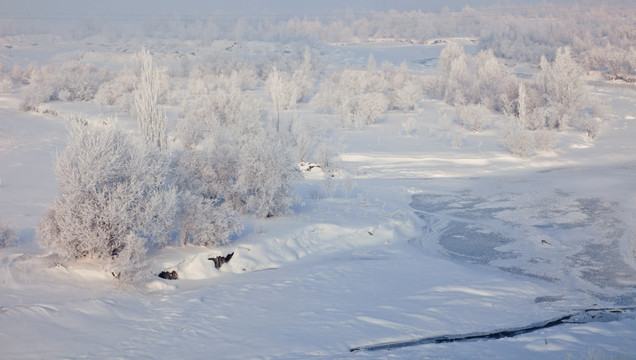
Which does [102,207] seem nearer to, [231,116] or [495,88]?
[231,116]

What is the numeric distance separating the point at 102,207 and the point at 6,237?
1736mm

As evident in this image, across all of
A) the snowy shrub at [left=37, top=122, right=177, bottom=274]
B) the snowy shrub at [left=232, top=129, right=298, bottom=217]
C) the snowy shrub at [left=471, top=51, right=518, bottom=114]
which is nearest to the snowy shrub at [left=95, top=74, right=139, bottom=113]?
the snowy shrub at [left=232, top=129, right=298, bottom=217]

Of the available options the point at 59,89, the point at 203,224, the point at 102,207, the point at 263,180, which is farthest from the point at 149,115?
the point at 59,89

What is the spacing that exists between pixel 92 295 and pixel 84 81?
24.2 meters

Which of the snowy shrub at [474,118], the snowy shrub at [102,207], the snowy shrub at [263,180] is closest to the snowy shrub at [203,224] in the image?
the snowy shrub at [102,207]

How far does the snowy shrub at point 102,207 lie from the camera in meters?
8.19

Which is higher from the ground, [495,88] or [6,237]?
[495,88]

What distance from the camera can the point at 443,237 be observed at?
11.8 m

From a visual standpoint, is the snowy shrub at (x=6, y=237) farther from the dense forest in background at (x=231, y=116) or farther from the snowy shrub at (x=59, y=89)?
the snowy shrub at (x=59, y=89)

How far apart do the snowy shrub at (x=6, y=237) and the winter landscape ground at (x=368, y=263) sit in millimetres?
33

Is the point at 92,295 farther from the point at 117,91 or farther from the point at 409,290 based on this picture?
the point at 117,91

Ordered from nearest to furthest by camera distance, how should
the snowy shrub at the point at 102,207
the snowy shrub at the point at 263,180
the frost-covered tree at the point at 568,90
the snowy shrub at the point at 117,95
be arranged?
1. the snowy shrub at the point at 102,207
2. the snowy shrub at the point at 263,180
3. the snowy shrub at the point at 117,95
4. the frost-covered tree at the point at 568,90

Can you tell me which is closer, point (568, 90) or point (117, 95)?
point (568, 90)

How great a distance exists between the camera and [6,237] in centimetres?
884
